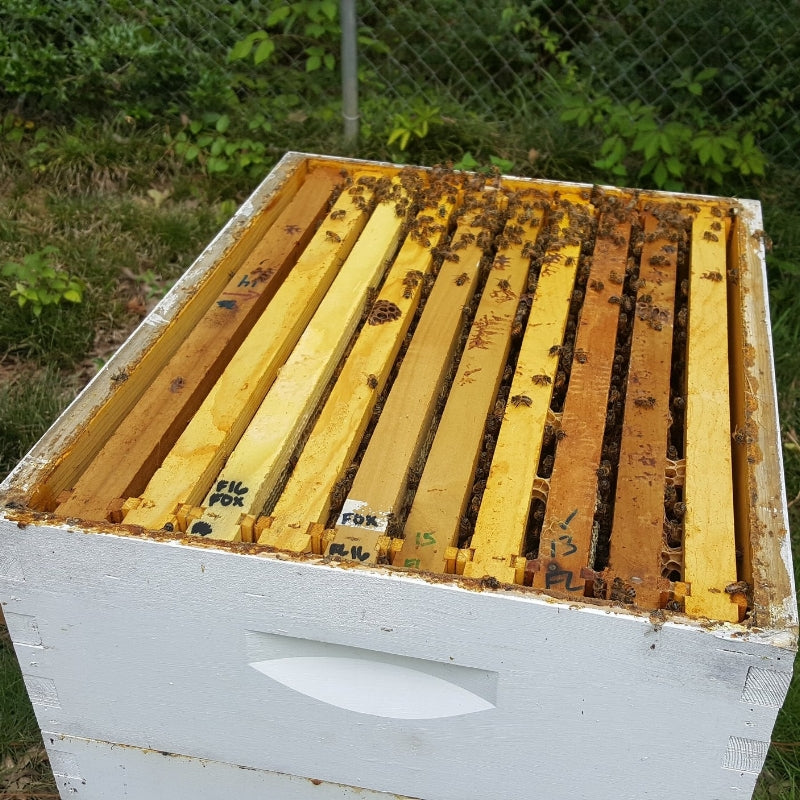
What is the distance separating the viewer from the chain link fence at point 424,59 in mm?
4367

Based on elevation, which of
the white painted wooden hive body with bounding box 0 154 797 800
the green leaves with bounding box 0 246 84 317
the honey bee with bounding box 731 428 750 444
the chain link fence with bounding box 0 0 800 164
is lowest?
the white painted wooden hive body with bounding box 0 154 797 800

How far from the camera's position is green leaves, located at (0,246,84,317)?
11.5 feet

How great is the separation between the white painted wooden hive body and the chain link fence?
2458 mm

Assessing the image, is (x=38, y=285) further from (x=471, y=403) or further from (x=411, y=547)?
(x=411, y=547)

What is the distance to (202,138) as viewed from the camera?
4.50 meters

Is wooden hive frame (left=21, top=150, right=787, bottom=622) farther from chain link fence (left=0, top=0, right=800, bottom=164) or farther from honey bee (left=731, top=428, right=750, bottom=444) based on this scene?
chain link fence (left=0, top=0, right=800, bottom=164)

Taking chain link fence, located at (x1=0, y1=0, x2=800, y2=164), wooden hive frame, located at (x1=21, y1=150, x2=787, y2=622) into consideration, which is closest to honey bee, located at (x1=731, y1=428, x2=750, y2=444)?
wooden hive frame, located at (x1=21, y1=150, x2=787, y2=622)

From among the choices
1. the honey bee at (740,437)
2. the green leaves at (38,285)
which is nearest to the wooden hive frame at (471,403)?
the honey bee at (740,437)

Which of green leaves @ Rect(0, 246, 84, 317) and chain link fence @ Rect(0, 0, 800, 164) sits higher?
chain link fence @ Rect(0, 0, 800, 164)

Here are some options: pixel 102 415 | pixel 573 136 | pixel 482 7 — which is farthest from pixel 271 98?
pixel 102 415

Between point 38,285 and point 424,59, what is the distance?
238 cm

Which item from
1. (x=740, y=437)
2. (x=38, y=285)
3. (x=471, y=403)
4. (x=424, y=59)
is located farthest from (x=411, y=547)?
(x=424, y=59)

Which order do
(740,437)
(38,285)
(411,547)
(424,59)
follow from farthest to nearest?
(424,59) < (38,285) < (740,437) < (411,547)

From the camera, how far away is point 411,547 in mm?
1673
